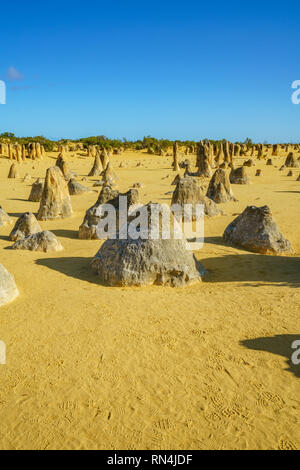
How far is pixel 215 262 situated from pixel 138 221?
209cm

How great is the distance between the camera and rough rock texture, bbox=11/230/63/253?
782 centimetres

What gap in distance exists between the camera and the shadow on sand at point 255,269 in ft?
→ 20.2

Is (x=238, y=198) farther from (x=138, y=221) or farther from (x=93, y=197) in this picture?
(x=138, y=221)

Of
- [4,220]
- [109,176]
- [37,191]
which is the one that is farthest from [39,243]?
[109,176]

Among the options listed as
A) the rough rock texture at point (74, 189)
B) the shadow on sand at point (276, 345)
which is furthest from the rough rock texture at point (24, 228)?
the rough rock texture at point (74, 189)

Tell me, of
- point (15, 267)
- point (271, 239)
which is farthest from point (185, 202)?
point (15, 267)

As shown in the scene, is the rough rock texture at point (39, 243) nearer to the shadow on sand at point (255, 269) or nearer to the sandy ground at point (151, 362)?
the sandy ground at point (151, 362)

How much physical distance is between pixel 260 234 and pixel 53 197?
7062 millimetres

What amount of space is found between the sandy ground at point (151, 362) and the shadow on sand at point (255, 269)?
0.05 meters

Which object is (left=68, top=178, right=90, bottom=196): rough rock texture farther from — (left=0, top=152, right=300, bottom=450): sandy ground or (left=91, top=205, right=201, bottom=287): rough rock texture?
(left=91, top=205, right=201, bottom=287): rough rock texture

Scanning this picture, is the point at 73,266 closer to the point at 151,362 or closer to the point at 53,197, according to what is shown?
the point at 151,362

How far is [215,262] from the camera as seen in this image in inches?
285

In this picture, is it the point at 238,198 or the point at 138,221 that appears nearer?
the point at 138,221

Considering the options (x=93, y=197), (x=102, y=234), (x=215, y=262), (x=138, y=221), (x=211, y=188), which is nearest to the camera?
(x=138, y=221)
